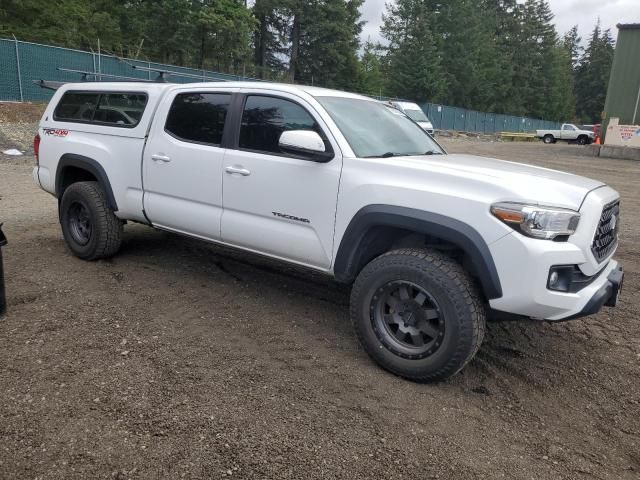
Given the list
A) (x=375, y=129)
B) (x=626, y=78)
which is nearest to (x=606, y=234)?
(x=375, y=129)

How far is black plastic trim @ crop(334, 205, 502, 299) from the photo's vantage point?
296cm

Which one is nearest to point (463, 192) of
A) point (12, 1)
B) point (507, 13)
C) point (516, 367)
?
point (516, 367)

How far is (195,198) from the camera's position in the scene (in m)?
4.38

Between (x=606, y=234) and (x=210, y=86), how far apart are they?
3.29m

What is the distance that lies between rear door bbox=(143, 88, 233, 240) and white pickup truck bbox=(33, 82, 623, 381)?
0.01 meters

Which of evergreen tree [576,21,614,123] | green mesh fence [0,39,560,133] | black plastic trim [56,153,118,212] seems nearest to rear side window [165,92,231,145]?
black plastic trim [56,153,118,212]

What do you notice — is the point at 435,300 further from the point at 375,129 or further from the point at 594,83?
the point at 594,83

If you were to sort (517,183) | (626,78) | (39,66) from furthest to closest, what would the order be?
(626,78) < (39,66) < (517,183)

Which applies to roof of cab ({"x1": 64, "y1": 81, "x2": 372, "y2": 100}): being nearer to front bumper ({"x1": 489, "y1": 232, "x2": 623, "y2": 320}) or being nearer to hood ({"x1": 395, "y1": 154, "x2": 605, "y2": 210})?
hood ({"x1": 395, "y1": 154, "x2": 605, "y2": 210})

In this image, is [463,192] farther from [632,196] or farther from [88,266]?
[632,196]

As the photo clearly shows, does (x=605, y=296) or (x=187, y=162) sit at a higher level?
(x=187, y=162)

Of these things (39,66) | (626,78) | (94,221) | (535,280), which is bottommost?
(94,221)

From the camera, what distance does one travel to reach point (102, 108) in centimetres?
517

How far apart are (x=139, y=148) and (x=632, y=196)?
1059cm
